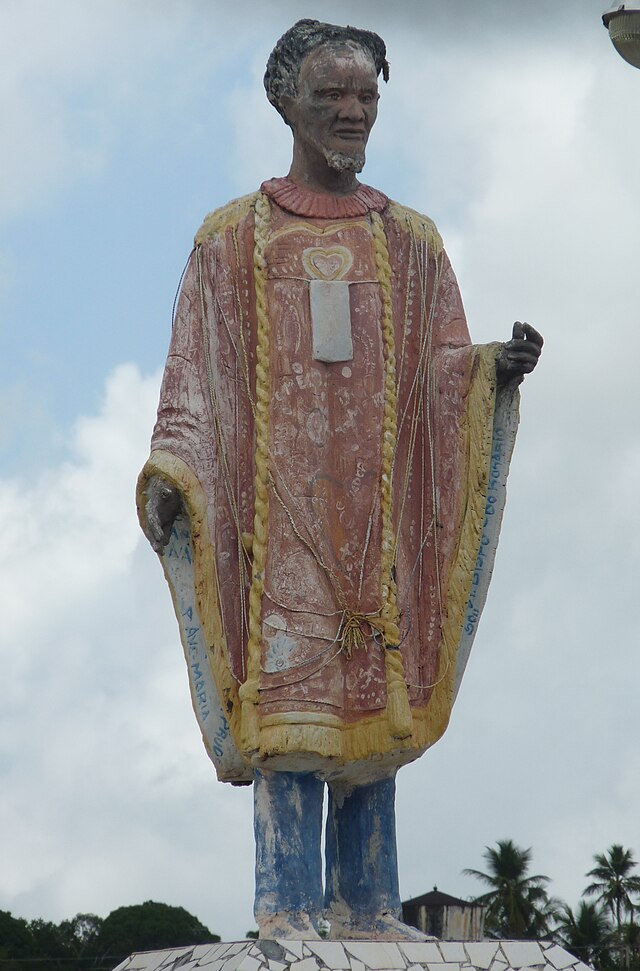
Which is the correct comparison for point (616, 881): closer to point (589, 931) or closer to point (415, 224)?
point (589, 931)

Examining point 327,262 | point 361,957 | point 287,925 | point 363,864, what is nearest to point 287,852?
point 287,925

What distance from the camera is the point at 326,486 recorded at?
378 inches

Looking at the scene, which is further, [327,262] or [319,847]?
[327,262]

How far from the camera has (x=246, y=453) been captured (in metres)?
9.71

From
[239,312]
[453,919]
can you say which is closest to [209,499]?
[239,312]

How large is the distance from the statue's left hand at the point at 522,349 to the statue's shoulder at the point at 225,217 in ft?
4.49

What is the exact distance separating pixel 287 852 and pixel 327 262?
262cm

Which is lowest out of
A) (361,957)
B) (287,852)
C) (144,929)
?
(361,957)

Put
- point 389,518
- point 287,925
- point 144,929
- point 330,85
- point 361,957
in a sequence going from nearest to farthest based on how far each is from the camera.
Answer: point 361,957 < point 287,925 < point 389,518 < point 330,85 < point 144,929

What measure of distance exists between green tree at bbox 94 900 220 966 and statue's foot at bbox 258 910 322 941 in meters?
15.4

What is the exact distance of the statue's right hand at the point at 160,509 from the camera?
9.55 metres

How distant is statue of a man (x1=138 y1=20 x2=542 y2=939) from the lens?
938cm

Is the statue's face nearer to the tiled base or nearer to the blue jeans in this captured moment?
the blue jeans

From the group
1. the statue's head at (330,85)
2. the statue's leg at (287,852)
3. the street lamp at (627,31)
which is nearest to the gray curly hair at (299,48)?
the statue's head at (330,85)
